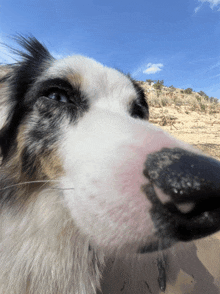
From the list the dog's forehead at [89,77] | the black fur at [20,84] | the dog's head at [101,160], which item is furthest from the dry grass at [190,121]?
the dog's head at [101,160]

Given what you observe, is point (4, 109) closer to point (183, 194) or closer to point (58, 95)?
point (58, 95)

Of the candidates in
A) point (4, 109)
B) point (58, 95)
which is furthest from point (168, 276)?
point (4, 109)

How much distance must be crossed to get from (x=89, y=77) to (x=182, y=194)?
1.15m

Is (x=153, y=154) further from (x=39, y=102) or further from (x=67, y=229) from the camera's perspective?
(x=39, y=102)

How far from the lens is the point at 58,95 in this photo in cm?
143

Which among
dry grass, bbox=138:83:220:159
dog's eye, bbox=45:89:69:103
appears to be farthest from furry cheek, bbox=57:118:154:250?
dry grass, bbox=138:83:220:159

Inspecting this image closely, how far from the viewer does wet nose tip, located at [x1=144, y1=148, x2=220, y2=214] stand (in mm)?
692

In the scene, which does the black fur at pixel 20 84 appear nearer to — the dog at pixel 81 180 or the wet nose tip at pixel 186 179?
the dog at pixel 81 180

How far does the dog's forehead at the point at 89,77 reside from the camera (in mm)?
1424

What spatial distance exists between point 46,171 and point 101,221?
1.76 ft

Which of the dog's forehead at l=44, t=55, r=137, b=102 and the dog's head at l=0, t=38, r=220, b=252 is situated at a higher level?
the dog's forehead at l=44, t=55, r=137, b=102

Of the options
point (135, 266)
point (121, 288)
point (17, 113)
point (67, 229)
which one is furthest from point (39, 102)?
point (121, 288)

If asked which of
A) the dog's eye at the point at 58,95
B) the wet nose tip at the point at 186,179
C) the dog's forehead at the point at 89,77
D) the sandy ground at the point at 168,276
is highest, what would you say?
the dog's forehead at the point at 89,77

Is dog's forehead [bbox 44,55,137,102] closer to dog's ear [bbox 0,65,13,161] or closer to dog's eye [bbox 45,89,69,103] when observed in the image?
dog's eye [bbox 45,89,69,103]
